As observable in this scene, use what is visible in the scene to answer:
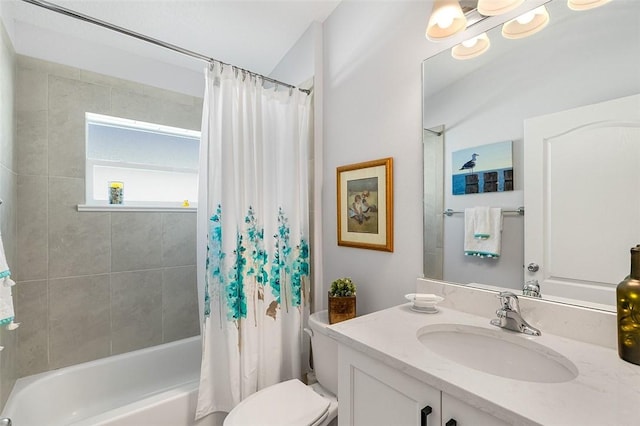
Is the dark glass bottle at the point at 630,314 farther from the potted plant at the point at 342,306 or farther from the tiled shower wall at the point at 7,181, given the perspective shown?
the tiled shower wall at the point at 7,181

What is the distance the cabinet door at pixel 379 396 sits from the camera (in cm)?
74

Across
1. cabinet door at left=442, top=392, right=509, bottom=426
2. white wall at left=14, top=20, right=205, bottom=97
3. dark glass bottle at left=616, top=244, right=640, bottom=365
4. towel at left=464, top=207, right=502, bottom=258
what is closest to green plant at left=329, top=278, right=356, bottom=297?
towel at left=464, top=207, right=502, bottom=258

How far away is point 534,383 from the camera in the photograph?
25.5 inches

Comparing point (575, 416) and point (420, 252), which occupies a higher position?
Result: point (420, 252)

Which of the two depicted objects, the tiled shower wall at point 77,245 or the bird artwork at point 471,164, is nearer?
the bird artwork at point 471,164

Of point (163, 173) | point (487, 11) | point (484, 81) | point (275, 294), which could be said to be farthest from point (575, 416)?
point (163, 173)

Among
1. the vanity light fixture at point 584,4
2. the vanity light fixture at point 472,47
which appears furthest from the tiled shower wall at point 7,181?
the vanity light fixture at point 584,4

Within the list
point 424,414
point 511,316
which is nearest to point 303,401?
point 424,414

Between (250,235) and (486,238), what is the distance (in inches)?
46.9

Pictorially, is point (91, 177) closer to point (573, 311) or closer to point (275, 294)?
point (275, 294)

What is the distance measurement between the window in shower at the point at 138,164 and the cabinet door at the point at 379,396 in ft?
6.30

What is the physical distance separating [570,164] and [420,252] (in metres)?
0.65

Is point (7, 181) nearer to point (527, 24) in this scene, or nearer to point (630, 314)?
point (527, 24)

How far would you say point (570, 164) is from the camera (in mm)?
952
